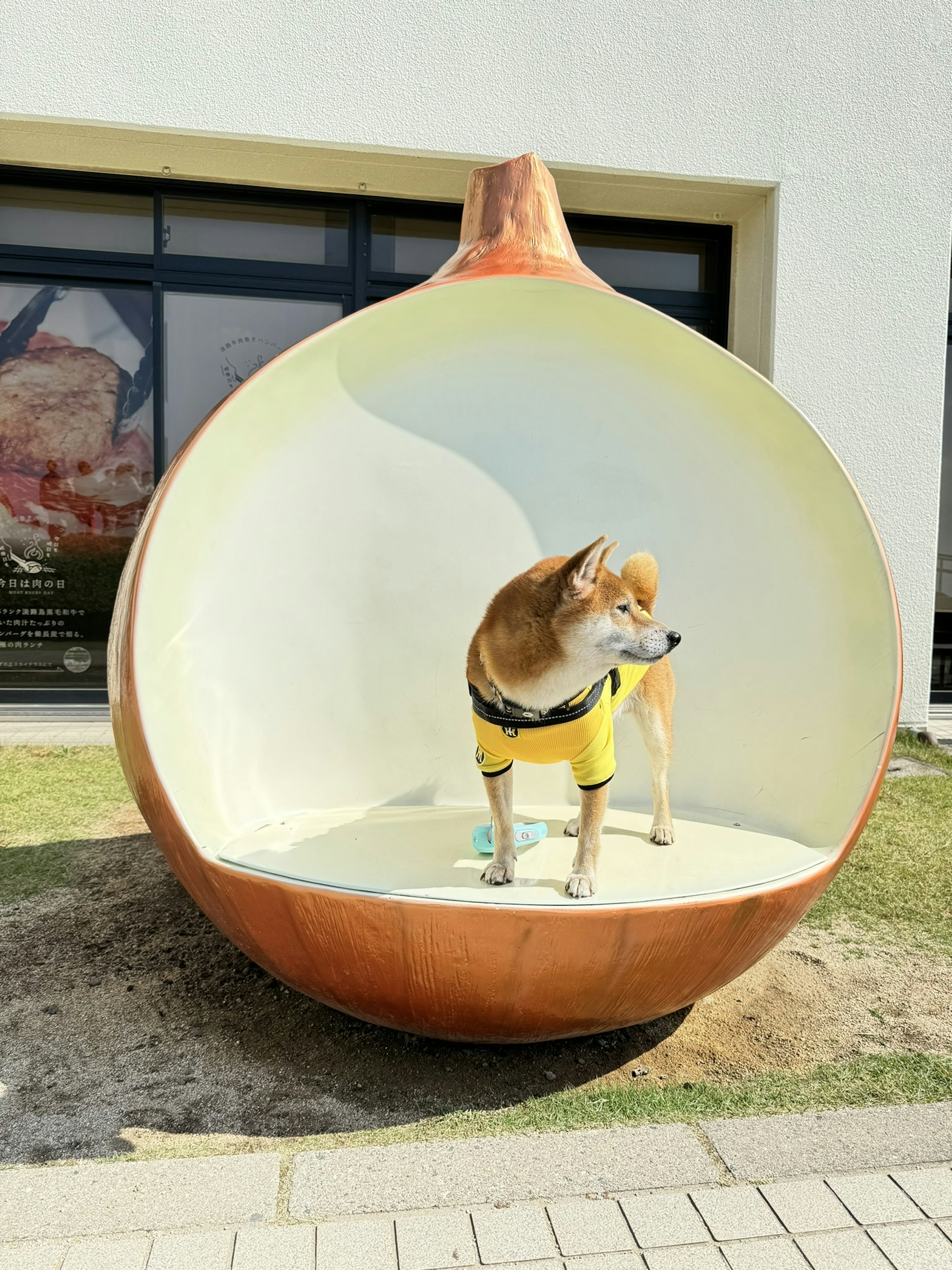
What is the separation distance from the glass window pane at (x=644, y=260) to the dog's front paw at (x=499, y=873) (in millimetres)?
5917

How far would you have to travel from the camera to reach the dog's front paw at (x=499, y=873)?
264 cm

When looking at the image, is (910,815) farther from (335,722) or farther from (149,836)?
(149,836)

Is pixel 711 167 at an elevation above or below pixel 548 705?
above

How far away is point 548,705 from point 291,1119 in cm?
122

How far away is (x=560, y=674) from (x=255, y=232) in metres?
5.91

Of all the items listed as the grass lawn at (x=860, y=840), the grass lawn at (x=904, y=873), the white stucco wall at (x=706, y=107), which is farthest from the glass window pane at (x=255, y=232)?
the grass lawn at (x=904, y=873)

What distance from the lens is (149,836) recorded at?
493cm

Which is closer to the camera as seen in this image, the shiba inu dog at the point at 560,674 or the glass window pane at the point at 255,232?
the shiba inu dog at the point at 560,674

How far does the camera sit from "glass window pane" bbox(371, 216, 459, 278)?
24.1ft

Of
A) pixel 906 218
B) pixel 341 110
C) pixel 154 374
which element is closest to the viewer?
pixel 341 110

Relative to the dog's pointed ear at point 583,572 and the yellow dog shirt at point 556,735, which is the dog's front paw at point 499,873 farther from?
the dog's pointed ear at point 583,572

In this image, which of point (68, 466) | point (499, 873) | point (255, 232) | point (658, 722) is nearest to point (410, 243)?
point (255, 232)

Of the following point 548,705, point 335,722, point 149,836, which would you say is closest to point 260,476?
point 335,722

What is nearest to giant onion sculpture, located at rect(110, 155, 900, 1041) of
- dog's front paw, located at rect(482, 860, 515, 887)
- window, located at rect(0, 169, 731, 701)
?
dog's front paw, located at rect(482, 860, 515, 887)
